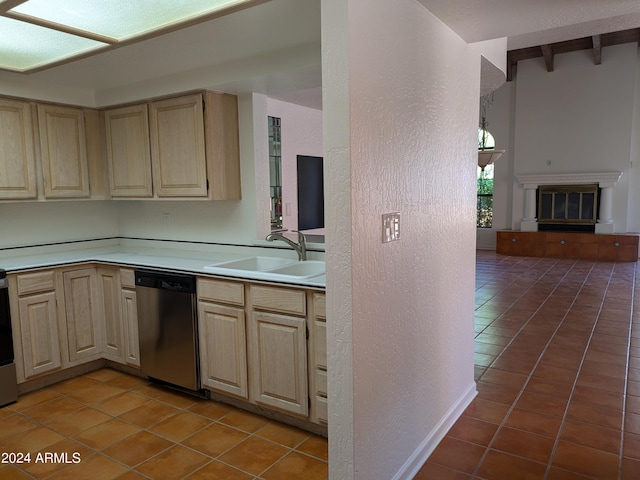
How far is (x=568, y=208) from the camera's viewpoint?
9.35 m

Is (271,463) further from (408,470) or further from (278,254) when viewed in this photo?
(278,254)

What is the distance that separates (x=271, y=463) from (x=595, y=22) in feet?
9.19

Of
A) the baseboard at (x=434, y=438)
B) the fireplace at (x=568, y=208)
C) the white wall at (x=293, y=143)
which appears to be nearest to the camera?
the baseboard at (x=434, y=438)

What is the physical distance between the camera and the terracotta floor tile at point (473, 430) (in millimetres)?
2502

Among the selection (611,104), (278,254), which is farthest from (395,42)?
(611,104)

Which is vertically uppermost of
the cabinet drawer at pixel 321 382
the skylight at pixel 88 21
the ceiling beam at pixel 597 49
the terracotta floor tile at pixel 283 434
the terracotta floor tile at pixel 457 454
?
the ceiling beam at pixel 597 49

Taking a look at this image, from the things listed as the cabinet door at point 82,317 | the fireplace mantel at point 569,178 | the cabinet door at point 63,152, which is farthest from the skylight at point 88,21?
the fireplace mantel at point 569,178

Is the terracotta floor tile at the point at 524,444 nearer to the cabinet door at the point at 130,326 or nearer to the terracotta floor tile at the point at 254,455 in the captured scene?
the terracotta floor tile at the point at 254,455

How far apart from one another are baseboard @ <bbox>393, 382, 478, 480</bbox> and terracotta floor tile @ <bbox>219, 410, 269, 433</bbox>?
2.93 feet

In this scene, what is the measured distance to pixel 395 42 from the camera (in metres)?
1.87

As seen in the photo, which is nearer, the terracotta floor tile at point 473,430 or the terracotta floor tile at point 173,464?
the terracotta floor tile at point 173,464

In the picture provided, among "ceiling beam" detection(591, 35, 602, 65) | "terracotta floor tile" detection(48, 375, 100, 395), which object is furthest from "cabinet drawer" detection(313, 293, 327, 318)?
"ceiling beam" detection(591, 35, 602, 65)

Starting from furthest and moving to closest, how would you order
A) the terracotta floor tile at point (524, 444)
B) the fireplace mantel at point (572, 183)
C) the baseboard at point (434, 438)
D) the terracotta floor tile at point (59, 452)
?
1. the fireplace mantel at point (572, 183)
2. the terracotta floor tile at point (524, 444)
3. the terracotta floor tile at point (59, 452)
4. the baseboard at point (434, 438)

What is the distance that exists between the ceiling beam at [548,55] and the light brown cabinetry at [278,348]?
807cm
